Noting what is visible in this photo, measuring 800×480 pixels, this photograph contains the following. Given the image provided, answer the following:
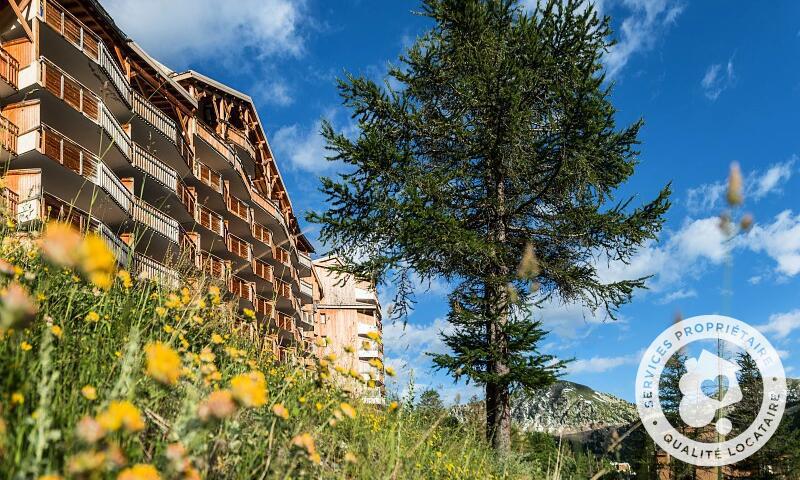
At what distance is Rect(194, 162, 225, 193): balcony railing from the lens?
30152mm

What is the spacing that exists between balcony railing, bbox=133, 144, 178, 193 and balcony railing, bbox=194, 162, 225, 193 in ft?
16.2

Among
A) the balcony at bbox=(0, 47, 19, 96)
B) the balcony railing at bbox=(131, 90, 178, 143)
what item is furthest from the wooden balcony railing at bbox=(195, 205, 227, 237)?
the balcony at bbox=(0, 47, 19, 96)

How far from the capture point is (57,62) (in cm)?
2022

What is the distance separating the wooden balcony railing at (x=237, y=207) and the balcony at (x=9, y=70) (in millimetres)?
16216

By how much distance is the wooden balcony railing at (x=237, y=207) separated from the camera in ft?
111

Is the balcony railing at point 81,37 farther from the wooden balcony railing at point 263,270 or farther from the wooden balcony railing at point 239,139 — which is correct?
the wooden balcony railing at point 263,270

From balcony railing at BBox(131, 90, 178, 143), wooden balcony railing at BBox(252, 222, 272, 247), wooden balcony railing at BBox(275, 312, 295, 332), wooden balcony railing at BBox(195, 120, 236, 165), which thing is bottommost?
wooden balcony railing at BBox(275, 312, 295, 332)

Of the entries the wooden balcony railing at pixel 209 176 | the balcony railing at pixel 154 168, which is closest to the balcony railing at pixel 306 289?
the wooden balcony railing at pixel 209 176

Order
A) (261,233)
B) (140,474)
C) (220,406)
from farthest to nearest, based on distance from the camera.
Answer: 1. (261,233)
2. (220,406)
3. (140,474)

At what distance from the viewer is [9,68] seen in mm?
17078

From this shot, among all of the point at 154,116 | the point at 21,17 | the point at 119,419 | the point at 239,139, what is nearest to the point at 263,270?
the point at 239,139

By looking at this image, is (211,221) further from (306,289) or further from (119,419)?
(119,419)

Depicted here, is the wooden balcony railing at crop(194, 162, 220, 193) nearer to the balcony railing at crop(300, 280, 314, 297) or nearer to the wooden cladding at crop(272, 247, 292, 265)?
the wooden cladding at crop(272, 247, 292, 265)

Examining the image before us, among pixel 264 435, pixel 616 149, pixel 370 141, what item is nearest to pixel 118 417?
pixel 264 435
